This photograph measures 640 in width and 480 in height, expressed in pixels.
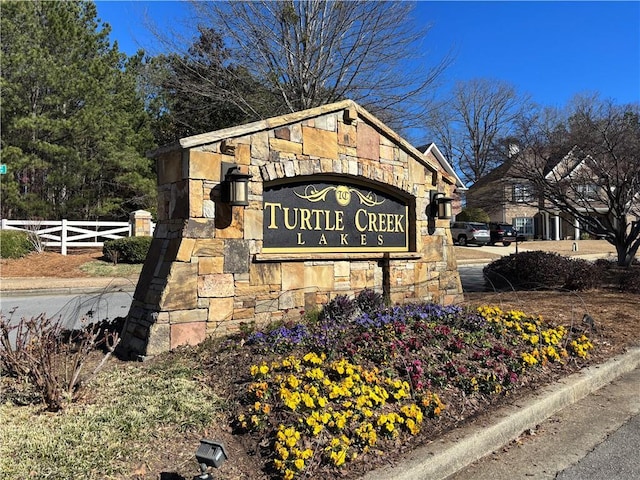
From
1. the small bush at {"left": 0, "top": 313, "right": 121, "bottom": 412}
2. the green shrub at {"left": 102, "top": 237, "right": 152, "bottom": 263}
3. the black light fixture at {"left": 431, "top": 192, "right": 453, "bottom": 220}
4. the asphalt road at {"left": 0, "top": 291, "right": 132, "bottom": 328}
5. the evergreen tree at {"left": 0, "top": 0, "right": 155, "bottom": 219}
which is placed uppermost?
the evergreen tree at {"left": 0, "top": 0, "right": 155, "bottom": 219}

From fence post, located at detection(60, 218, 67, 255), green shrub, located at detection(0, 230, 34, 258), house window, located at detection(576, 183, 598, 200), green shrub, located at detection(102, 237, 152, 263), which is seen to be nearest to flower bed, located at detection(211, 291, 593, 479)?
house window, located at detection(576, 183, 598, 200)

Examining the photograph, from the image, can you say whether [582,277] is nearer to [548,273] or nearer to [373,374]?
[548,273]

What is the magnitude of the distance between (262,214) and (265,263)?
56cm

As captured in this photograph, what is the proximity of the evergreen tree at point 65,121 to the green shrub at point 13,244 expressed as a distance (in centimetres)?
307

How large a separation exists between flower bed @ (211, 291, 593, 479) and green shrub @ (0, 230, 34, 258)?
13.9 meters

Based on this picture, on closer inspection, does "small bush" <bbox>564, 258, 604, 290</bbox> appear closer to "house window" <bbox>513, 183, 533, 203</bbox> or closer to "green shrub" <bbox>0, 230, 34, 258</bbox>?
"house window" <bbox>513, 183, 533, 203</bbox>

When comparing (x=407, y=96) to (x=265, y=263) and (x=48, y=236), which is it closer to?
(x=265, y=263)

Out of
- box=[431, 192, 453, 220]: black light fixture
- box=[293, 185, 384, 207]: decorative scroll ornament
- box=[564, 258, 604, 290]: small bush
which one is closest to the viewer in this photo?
box=[293, 185, 384, 207]: decorative scroll ornament

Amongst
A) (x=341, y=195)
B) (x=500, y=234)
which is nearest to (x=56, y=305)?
(x=341, y=195)

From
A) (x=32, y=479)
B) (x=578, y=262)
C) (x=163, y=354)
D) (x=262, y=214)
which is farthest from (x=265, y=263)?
(x=578, y=262)

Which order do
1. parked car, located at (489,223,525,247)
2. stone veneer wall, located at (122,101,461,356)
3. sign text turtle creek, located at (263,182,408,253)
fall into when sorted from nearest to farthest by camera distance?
1. stone veneer wall, located at (122,101,461,356)
2. sign text turtle creek, located at (263,182,408,253)
3. parked car, located at (489,223,525,247)

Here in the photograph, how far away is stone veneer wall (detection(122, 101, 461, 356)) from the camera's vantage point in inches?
194

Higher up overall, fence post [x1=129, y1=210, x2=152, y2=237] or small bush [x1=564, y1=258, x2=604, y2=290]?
fence post [x1=129, y1=210, x2=152, y2=237]

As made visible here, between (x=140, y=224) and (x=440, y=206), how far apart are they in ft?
45.8
